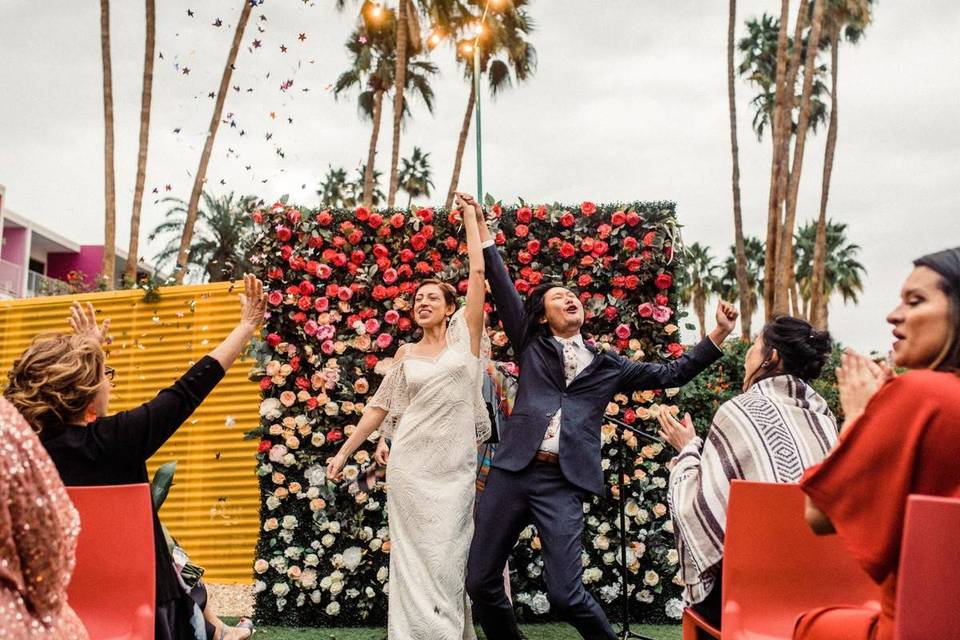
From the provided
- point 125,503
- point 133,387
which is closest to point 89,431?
point 125,503

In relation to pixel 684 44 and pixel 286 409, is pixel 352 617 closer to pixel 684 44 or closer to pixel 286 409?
pixel 286 409

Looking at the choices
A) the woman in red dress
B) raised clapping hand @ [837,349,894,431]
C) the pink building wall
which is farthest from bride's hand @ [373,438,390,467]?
the pink building wall

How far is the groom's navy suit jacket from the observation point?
13.6 feet

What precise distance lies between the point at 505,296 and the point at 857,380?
2639 millimetres

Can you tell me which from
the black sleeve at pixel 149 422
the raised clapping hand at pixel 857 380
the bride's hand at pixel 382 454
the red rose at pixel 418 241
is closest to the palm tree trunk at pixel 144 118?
the red rose at pixel 418 241

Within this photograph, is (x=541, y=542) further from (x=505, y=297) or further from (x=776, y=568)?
(x=776, y=568)

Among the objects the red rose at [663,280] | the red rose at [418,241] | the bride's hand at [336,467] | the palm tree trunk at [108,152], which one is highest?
the palm tree trunk at [108,152]

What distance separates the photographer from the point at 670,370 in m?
4.55

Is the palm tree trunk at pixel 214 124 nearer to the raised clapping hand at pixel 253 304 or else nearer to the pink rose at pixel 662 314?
the pink rose at pixel 662 314

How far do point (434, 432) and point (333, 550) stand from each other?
5.72 ft

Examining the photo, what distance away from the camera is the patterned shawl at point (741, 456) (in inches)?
120

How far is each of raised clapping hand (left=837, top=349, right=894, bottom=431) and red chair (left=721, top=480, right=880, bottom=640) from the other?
62 centimetres

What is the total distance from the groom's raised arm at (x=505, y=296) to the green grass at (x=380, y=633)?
2010 mm

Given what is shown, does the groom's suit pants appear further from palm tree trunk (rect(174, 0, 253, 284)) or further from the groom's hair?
palm tree trunk (rect(174, 0, 253, 284))
